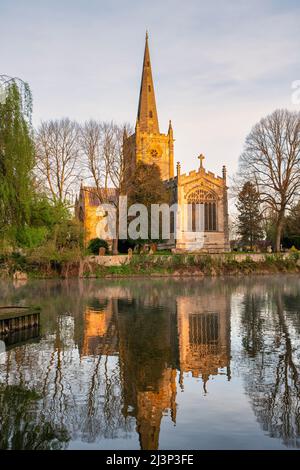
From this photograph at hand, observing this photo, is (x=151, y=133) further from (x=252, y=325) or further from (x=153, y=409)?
(x=153, y=409)

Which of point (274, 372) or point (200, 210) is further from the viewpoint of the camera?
point (200, 210)

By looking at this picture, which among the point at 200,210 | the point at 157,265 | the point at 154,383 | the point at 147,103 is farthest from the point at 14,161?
the point at 147,103

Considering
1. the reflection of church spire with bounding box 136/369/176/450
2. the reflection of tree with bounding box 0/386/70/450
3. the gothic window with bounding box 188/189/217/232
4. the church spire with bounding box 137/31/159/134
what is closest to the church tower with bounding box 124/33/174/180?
the church spire with bounding box 137/31/159/134

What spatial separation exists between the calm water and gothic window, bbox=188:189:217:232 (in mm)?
41280

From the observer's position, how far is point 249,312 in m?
15.9

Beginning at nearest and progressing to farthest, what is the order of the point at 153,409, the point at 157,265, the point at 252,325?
the point at 153,409
the point at 252,325
the point at 157,265

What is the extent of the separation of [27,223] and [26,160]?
1723mm

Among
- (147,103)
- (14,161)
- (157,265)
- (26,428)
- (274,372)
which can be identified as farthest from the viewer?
(147,103)

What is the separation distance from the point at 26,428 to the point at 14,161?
26.5 feet

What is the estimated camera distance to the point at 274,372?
8.12m

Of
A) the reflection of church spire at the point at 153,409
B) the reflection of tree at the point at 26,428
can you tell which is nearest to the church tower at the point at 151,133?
the reflection of church spire at the point at 153,409

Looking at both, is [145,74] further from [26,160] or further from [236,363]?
[236,363]

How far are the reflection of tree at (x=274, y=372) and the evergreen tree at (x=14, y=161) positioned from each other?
6.49 meters

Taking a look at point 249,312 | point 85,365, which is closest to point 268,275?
point 249,312
